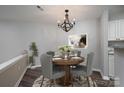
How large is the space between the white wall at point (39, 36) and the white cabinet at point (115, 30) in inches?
24.0

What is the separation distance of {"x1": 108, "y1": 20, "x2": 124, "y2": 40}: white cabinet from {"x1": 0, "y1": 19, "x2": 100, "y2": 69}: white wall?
61 centimetres

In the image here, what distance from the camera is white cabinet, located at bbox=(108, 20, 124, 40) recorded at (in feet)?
9.05

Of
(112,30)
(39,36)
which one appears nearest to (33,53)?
(39,36)

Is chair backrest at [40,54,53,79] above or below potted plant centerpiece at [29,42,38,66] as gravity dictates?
below

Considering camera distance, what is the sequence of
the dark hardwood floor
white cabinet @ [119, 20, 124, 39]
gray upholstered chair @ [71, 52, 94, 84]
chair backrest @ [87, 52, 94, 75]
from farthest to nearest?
white cabinet @ [119, 20, 124, 39]
gray upholstered chair @ [71, 52, 94, 84]
chair backrest @ [87, 52, 94, 75]
the dark hardwood floor

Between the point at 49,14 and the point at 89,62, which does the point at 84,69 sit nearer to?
the point at 89,62

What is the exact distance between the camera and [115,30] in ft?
9.70

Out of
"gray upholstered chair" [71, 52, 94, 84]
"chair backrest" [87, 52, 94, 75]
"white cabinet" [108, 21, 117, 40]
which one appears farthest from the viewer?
"white cabinet" [108, 21, 117, 40]

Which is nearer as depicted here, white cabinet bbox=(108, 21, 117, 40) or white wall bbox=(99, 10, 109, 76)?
white wall bbox=(99, 10, 109, 76)

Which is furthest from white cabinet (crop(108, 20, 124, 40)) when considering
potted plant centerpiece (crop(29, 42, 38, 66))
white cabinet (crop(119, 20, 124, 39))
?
potted plant centerpiece (crop(29, 42, 38, 66))

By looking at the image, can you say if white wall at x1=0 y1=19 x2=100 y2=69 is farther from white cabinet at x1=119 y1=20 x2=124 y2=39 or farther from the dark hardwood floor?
white cabinet at x1=119 y1=20 x2=124 y2=39

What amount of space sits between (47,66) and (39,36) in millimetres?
576

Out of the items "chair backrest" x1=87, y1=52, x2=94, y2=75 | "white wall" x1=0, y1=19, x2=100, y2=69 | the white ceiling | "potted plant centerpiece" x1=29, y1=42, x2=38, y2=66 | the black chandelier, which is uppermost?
the white ceiling
